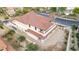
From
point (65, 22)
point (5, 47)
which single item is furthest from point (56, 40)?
point (5, 47)

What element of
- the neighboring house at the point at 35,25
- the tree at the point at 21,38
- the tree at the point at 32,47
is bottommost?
the tree at the point at 32,47

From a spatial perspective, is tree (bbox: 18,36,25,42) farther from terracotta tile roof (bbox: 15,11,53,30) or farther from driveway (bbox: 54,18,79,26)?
driveway (bbox: 54,18,79,26)

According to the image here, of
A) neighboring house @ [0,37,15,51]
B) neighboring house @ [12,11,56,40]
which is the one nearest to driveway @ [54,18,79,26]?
neighboring house @ [12,11,56,40]

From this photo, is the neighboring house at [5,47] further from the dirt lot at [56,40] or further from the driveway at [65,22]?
the driveway at [65,22]

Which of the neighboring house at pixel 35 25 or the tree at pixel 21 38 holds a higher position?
the neighboring house at pixel 35 25

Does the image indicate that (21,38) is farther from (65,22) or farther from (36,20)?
(65,22)

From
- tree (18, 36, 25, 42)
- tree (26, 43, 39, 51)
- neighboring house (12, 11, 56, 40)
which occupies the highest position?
neighboring house (12, 11, 56, 40)

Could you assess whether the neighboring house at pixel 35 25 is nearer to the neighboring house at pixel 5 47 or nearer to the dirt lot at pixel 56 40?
the dirt lot at pixel 56 40

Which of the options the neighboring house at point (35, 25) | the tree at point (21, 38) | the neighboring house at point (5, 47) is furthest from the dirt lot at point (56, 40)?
the neighboring house at point (5, 47)
